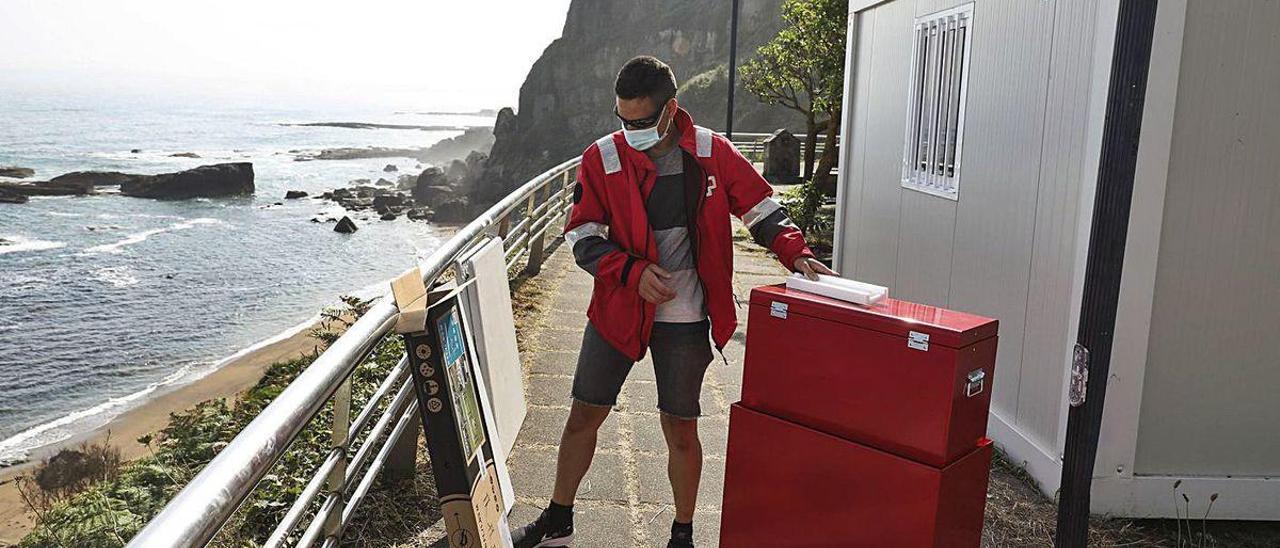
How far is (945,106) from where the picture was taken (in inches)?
231

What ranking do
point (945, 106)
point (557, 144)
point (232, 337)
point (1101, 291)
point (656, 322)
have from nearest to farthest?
point (1101, 291) < point (656, 322) < point (945, 106) < point (232, 337) < point (557, 144)

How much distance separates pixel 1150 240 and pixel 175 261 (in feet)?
184

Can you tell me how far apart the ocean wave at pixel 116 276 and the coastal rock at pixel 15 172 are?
2182 centimetres

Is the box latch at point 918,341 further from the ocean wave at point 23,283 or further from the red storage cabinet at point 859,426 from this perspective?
the ocean wave at point 23,283

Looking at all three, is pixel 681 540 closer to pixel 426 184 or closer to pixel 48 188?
pixel 48 188

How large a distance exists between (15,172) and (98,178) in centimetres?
509

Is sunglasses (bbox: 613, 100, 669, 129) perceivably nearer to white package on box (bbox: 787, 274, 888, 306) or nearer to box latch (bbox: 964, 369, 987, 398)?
white package on box (bbox: 787, 274, 888, 306)

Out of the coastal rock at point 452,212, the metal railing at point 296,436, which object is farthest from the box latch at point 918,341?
the coastal rock at point 452,212

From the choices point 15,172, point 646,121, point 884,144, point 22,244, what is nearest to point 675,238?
point 646,121

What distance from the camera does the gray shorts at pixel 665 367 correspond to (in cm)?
326

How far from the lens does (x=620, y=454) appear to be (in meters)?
4.71

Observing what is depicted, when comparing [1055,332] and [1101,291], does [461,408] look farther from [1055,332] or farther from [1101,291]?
[1055,332]

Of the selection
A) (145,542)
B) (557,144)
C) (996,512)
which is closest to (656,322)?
(996,512)

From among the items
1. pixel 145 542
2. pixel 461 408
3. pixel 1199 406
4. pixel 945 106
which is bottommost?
pixel 1199 406
